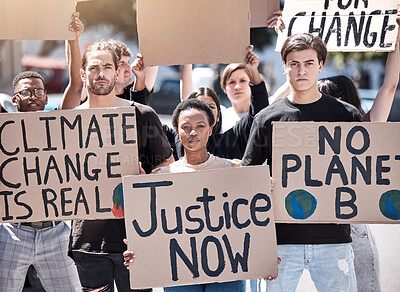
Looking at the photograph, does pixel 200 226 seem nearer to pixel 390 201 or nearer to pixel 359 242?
pixel 390 201

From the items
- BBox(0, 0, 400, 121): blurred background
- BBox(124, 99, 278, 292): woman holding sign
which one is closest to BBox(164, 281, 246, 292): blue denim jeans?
BBox(124, 99, 278, 292): woman holding sign

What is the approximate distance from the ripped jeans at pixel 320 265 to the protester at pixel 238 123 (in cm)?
80

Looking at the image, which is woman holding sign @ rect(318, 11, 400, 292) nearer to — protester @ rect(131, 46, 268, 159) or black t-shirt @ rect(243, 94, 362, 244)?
protester @ rect(131, 46, 268, 159)

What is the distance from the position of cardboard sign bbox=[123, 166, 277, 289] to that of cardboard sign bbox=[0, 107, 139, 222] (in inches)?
8.0

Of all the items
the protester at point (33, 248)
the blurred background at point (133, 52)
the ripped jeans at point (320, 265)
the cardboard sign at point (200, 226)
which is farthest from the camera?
the blurred background at point (133, 52)

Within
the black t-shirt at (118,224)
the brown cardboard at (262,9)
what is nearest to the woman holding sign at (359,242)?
the brown cardboard at (262,9)

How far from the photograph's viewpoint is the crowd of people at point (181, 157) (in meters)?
3.09

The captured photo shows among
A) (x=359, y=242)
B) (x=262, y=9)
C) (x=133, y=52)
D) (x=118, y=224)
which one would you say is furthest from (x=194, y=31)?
(x=133, y=52)

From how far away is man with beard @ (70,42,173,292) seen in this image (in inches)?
126

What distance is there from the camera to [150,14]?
10.4ft

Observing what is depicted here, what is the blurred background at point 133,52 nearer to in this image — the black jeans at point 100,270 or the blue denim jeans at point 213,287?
the black jeans at point 100,270

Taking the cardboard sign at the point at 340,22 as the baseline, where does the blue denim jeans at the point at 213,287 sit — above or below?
below

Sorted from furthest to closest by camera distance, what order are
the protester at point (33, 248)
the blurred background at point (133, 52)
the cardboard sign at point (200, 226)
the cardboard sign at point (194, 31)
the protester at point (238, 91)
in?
1. the blurred background at point (133, 52)
2. the protester at point (238, 91)
3. the protester at point (33, 248)
4. the cardboard sign at point (194, 31)
5. the cardboard sign at point (200, 226)

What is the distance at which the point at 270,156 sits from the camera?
314 cm
